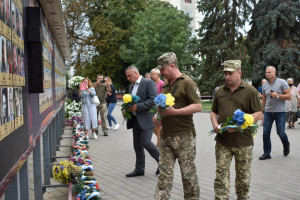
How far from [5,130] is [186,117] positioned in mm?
2347

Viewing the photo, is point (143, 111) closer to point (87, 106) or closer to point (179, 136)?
point (179, 136)

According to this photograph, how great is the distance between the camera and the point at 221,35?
32.3 metres

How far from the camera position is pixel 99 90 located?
12117 mm

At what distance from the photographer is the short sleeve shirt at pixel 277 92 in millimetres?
7289

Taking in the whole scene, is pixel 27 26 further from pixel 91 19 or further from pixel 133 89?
pixel 91 19

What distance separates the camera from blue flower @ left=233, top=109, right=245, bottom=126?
3869 mm

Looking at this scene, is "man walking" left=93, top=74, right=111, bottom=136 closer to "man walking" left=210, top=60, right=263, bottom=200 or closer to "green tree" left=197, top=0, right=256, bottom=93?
"man walking" left=210, top=60, right=263, bottom=200

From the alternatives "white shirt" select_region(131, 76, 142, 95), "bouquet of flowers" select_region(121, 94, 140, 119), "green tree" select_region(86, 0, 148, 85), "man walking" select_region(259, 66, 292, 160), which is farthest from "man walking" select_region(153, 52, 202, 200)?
"green tree" select_region(86, 0, 148, 85)

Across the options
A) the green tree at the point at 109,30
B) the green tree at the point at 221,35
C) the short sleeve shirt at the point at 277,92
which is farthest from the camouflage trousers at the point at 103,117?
the green tree at the point at 109,30

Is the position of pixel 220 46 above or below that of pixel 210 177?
above

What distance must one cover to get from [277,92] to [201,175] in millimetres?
2597

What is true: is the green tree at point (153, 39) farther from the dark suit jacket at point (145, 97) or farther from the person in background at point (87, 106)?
the dark suit jacket at point (145, 97)

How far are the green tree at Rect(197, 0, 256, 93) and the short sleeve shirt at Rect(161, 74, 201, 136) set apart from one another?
89.3 feet

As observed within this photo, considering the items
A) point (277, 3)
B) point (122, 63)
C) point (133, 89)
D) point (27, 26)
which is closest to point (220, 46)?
point (277, 3)
